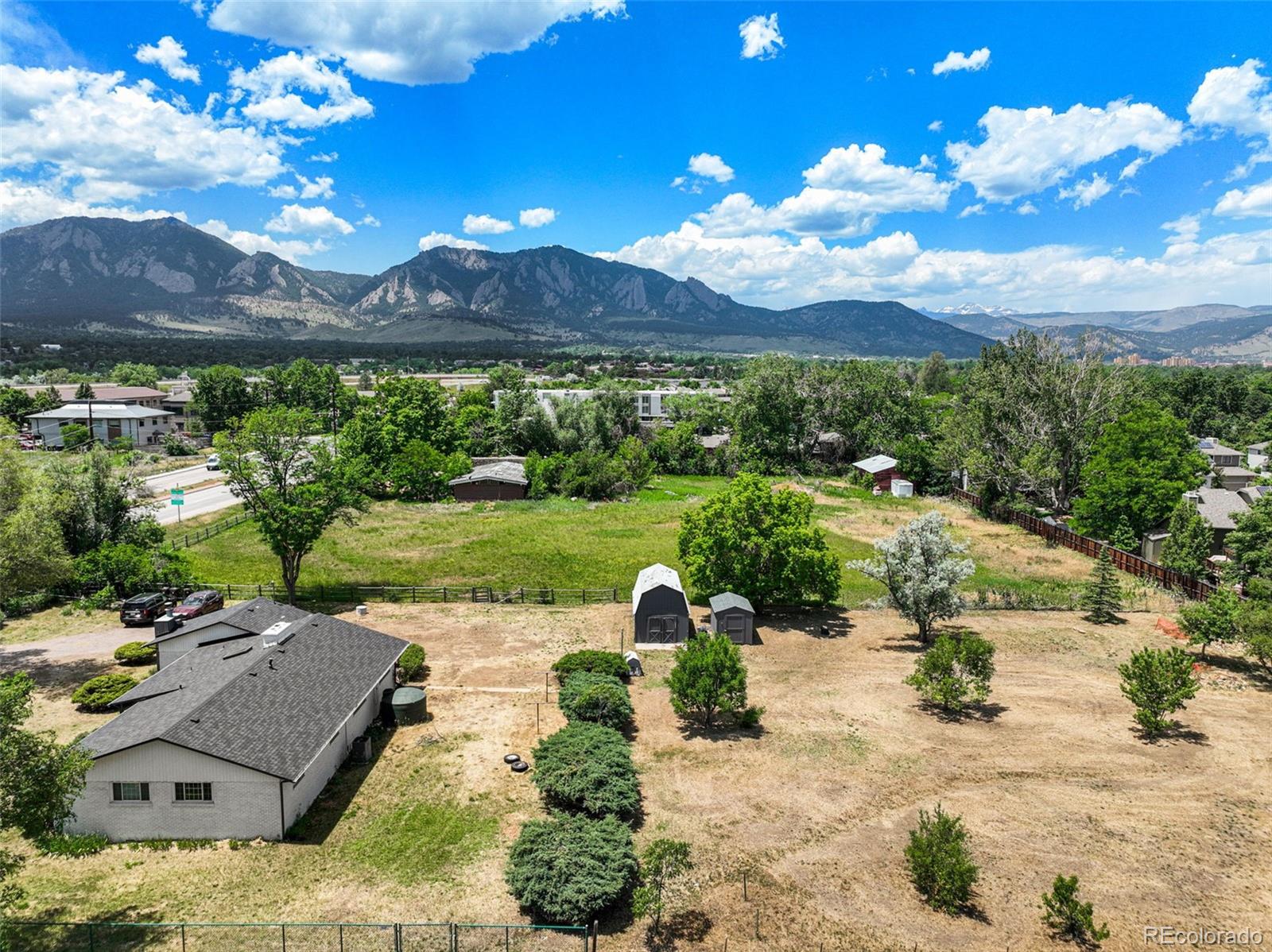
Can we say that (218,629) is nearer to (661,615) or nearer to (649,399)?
(661,615)

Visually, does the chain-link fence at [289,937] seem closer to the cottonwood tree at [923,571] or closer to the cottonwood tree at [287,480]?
the cottonwood tree at [287,480]

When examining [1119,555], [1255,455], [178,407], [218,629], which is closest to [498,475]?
[218,629]

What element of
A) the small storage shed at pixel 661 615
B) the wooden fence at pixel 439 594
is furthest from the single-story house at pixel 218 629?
the small storage shed at pixel 661 615

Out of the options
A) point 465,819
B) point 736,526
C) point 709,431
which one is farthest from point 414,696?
point 709,431

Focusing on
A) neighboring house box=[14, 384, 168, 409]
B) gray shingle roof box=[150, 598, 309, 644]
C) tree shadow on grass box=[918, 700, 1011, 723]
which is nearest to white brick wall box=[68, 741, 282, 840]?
gray shingle roof box=[150, 598, 309, 644]

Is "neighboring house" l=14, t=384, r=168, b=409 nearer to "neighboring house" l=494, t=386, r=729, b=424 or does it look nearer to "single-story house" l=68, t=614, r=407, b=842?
"neighboring house" l=494, t=386, r=729, b=424
